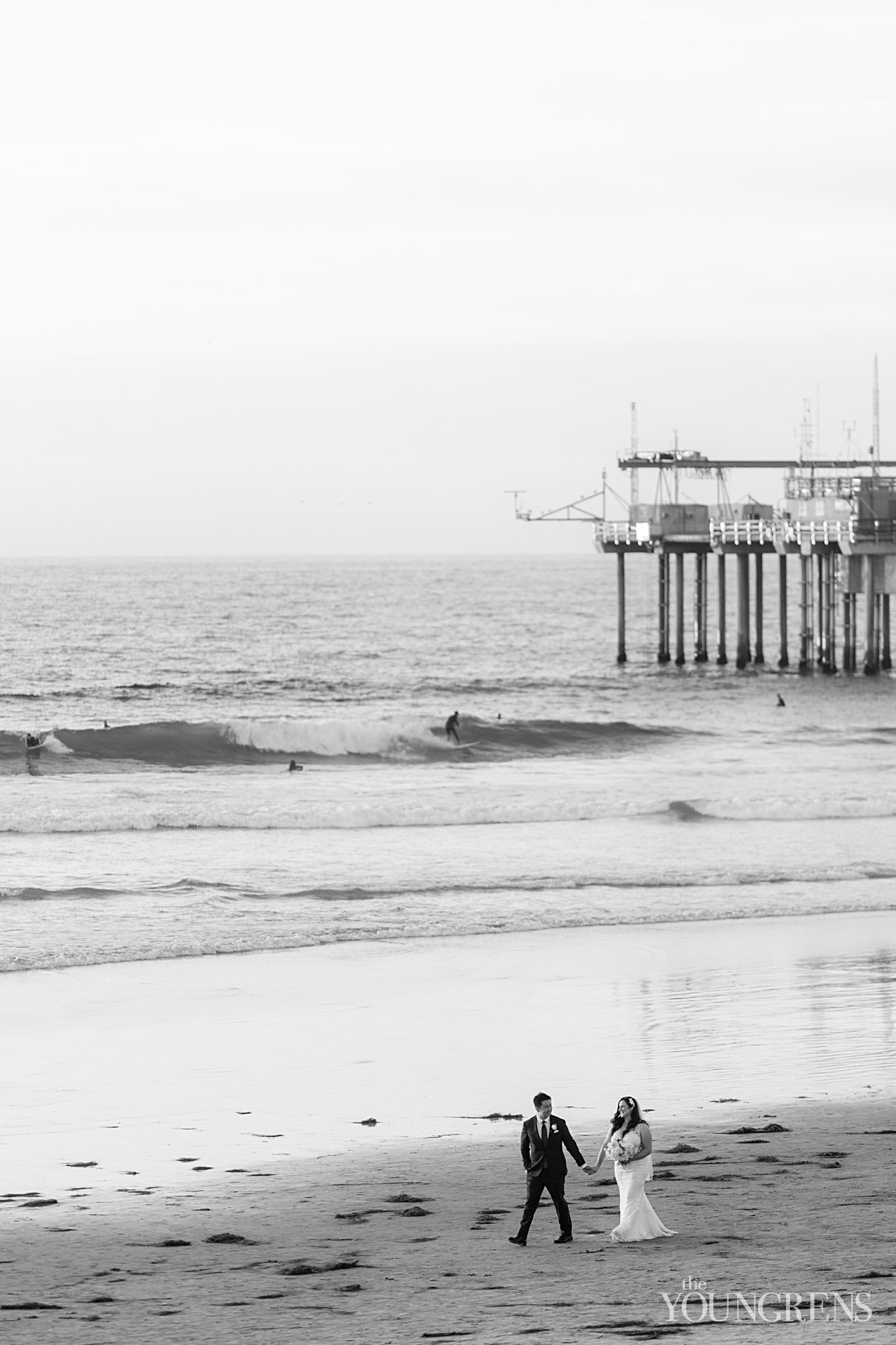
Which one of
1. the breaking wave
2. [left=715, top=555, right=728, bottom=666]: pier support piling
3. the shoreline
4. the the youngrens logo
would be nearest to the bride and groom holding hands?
the shoreline

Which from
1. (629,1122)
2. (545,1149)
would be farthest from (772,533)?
(545,1149)

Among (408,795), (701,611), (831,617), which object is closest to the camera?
(408,795)

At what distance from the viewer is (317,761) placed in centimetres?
4425

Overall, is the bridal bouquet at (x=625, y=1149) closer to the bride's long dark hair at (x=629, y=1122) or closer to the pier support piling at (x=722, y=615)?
the bride's long dark hair at (x=629, y=1122)

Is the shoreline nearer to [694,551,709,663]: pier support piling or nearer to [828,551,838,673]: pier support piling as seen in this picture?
[828,551,838,673]: pier support piling

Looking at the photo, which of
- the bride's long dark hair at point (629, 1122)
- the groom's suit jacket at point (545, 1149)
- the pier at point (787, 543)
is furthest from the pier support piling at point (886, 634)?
the groom's suit jacket at point (545, 1149)

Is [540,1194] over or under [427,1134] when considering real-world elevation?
over

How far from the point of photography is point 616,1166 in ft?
31.3

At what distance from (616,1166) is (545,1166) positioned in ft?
1.40

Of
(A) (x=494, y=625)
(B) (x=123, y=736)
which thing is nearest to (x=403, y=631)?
(A) (x=494, y=625)

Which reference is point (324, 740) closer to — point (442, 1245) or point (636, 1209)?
point (442, 1245)

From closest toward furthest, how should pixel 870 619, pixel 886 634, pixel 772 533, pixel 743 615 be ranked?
1. pixel 870 619
2. pixel 772 533
3. pixel 886 634
4. pixel 743 615

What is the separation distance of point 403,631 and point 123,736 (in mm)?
52591

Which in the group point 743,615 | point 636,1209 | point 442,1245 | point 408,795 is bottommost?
point 408,795
